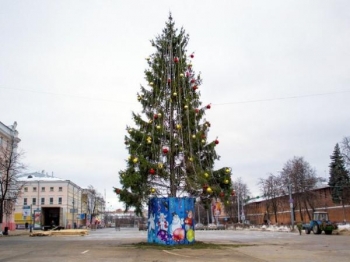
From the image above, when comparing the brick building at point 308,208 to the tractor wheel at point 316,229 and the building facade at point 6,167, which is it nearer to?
the tractor wheel at point 316,229

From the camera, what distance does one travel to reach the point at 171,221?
76.5ft

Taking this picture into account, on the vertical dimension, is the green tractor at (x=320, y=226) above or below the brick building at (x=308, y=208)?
below

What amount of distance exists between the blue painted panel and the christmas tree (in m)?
0.84

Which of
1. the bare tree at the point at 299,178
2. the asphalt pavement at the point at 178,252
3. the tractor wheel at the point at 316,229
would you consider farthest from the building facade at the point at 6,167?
the bare tree at the point at 299,178

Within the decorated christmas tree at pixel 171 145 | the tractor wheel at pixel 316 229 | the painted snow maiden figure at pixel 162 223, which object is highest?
the decorated christmas tree at pixel 171 145

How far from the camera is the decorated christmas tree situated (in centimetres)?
2373

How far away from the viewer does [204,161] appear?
81.5 feet

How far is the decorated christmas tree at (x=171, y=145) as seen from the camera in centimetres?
2373

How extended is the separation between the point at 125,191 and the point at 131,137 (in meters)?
3.06

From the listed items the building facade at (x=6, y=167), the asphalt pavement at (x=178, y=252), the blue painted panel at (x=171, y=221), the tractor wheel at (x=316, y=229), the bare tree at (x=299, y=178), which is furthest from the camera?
the bare tree at (x=299, y=178)

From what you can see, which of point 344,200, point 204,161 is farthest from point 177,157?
point 344,200

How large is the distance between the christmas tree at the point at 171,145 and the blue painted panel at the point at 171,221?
33.0 inches

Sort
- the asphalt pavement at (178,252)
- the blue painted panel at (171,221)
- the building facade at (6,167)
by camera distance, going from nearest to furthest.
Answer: the asphalt pavement at (178,252) → the blue painted panel at (171,221) → the building facade at (6,167)

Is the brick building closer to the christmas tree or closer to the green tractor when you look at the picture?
the green tractor
